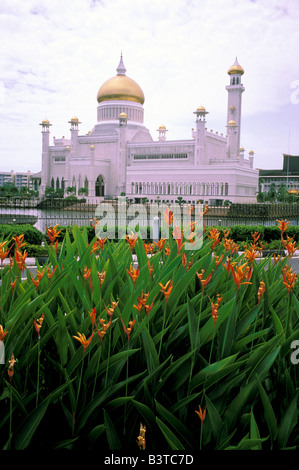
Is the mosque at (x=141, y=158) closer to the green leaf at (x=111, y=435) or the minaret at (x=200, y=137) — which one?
the minaret at (x=200, y=137)

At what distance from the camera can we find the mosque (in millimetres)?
47625

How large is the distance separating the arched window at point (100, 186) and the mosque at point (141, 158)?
94mm

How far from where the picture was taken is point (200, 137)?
1927 inches

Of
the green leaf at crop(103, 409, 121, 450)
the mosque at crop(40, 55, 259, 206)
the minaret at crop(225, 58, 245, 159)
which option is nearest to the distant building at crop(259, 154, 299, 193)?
the mosque at crop(40, 55, 259, 206)

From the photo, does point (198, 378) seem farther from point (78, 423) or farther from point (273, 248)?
point (273, 248)

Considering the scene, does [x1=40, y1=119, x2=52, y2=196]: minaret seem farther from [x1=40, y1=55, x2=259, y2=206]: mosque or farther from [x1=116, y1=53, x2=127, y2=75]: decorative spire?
[x1=116, y1=53, x2=127, y2=75]: decorative spire

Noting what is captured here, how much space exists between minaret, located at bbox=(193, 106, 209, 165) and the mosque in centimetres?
11

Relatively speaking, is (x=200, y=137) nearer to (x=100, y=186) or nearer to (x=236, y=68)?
→ (x=236, y=68)

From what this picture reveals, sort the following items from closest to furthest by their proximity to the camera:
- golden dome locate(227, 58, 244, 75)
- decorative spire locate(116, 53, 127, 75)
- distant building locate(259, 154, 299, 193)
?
golden dome locate(227, 58, 244, 75), decorative spire locate(116, 53, 127, 75), distant building locate(259, 154, 299, 193)

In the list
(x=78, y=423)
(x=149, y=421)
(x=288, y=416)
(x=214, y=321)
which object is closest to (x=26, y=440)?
(x=78, y=423)

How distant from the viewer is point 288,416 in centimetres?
163

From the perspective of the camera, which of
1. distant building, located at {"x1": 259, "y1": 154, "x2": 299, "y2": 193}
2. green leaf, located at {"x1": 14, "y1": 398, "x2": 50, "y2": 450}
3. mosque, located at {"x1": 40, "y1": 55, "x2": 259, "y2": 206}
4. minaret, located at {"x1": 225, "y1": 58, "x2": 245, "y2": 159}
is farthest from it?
distant building, located at {"x1": 259, "y1": 154, "x2": 299, "y2": 193}
